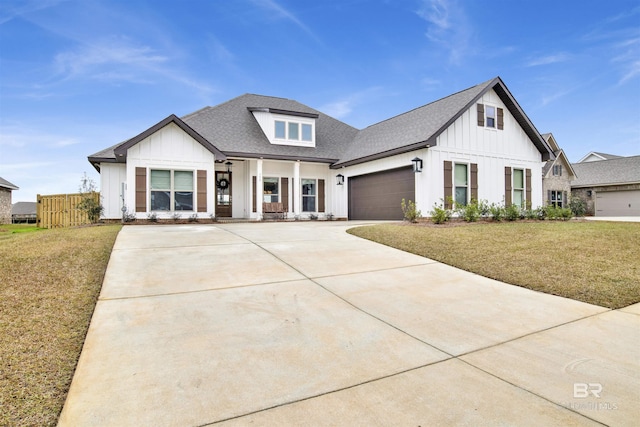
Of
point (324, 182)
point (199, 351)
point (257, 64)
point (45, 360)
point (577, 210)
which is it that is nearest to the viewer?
point (45, 360)

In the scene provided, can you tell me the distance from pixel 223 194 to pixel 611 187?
28647mm

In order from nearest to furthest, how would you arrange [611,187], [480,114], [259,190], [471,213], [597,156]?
[471,213] → [480,114] → [259,190] → [611,187] → [597,156]

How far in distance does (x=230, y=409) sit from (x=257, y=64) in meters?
20.3

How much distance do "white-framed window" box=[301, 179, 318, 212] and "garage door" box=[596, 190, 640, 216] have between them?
23.8m

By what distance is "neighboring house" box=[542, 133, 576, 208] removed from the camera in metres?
25.2

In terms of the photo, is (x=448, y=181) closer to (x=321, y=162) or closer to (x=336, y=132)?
(x=321, y=162)

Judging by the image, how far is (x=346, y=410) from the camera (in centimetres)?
202

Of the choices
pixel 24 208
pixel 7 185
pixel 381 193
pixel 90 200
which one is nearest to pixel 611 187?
pixel 381 193

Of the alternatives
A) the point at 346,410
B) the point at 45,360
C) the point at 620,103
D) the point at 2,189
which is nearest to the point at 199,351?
the point at 45,360

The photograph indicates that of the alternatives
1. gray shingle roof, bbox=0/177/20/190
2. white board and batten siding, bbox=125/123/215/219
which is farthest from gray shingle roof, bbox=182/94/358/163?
gray shingle roof, bbox=0/177/20/190

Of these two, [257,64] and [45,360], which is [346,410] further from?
[257,64]

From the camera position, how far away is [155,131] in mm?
13219

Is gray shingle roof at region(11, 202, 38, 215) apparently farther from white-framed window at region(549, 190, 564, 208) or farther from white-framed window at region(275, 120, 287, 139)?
white-framed window at region(549, 190, 564, 208)

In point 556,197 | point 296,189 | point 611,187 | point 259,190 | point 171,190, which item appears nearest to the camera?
point 171,190
